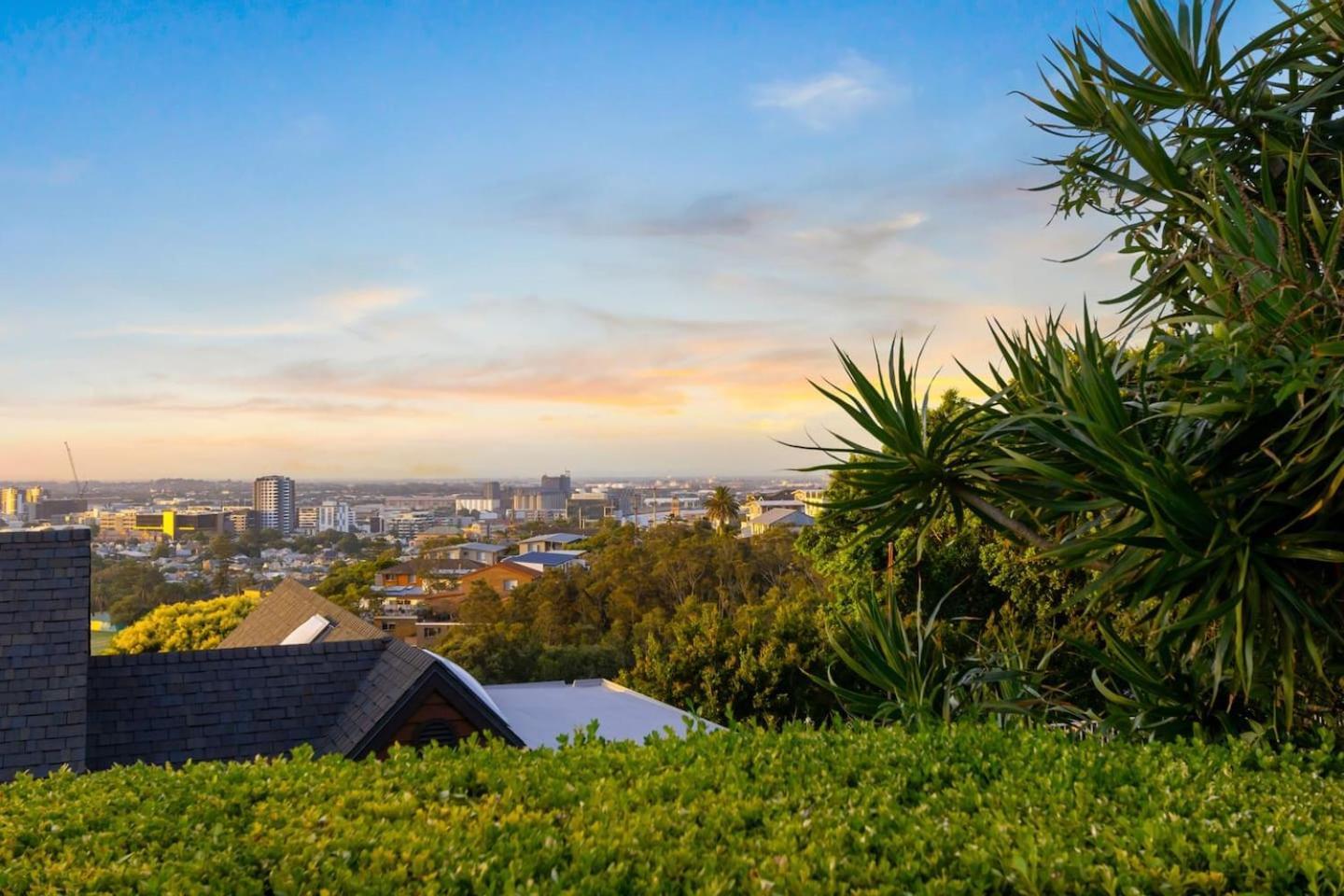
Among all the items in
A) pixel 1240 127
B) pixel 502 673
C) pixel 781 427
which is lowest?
pixel 502 673

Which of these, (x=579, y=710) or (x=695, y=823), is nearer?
(x=695, y=823)

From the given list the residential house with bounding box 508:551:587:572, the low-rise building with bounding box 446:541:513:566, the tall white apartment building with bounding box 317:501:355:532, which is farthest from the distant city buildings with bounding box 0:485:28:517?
the tall white apartment building with bounding box 317:501:355:532

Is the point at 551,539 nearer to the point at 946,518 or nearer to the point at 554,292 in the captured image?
the point at 554,292

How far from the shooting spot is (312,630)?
14.2 meters

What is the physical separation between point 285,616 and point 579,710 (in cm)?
587

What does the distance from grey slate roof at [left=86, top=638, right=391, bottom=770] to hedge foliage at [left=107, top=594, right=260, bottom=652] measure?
14695mm

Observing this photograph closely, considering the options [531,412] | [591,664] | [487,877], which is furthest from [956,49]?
[531,412]

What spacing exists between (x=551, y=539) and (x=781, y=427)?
53193 mm

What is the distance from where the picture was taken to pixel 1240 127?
4629 millimetres

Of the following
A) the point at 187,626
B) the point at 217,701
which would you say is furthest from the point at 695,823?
the point at 187,626

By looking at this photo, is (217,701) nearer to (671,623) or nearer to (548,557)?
(671,623)

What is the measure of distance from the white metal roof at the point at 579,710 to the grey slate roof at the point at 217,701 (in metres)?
2.14

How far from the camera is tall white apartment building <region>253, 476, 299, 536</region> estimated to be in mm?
56594

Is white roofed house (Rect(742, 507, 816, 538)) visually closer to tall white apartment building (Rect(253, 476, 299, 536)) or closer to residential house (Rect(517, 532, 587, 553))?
residential house (Rect(517, 532, 587, 553))
